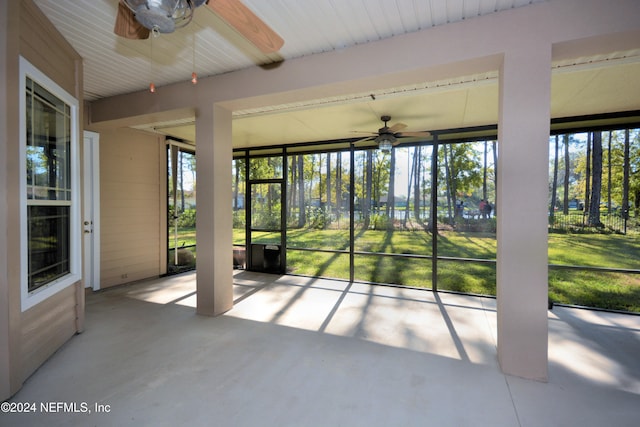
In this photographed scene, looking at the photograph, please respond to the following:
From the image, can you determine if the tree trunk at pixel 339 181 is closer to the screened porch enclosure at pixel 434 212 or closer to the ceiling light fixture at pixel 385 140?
the screened porch enclosure at pixel 434 212

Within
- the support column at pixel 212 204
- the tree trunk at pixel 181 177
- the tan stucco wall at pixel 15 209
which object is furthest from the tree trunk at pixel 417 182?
the tan stucco wall at pixel 15 209

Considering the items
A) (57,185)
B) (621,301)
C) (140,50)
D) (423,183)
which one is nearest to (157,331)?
(57,185)

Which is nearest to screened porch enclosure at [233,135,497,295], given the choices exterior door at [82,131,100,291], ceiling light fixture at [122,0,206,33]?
exterior door at [82,131,100,291]

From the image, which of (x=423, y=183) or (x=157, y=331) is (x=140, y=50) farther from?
(x=423, y=183)

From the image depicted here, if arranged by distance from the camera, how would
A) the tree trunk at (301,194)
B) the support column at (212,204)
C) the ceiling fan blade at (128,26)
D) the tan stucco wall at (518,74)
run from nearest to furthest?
the ceiling fan blade at (128,26), the tan stucco wall at (518,74), the support column at (212,204), the tree trunk at (301,194)

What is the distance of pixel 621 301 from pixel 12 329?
6.58 metres

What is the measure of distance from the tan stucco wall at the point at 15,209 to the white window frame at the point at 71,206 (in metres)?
0.06

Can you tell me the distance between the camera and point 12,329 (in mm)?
1924

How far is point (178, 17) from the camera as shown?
1.39 meters

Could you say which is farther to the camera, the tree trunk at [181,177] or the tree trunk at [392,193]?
the tree trunk at [181,177]

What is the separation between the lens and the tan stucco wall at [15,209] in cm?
186

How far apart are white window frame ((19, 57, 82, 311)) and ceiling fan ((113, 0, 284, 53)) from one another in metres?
1.13

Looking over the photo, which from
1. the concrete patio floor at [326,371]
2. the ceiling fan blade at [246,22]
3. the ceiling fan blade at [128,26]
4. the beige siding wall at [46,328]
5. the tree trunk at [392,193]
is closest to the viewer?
the ceiling fan blade at [246,22]

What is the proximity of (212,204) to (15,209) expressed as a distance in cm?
159
